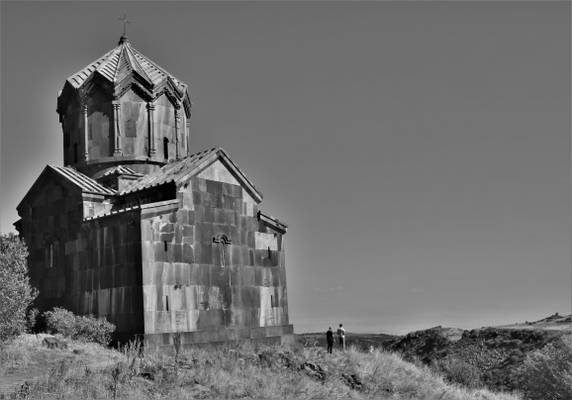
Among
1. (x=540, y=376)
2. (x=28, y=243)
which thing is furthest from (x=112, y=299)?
(x=540, y=376)

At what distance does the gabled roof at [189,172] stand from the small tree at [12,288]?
3.97m

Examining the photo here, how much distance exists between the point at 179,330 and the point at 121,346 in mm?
1591

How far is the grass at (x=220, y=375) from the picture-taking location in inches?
525

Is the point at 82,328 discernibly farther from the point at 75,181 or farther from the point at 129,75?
the point at 129,75

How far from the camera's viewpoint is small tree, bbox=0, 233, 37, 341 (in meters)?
18.2

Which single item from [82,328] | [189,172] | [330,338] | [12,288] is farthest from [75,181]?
[330,338]

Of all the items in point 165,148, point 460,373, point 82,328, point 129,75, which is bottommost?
point 460,373

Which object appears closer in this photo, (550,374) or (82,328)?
(82,328)

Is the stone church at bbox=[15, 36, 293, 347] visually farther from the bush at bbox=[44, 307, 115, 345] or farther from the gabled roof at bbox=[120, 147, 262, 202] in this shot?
the bush at bbox=[44, 307, 115, 345]

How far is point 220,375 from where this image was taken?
1503 centimetres

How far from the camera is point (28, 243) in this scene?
23.7 meters

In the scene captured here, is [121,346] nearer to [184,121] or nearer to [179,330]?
[179,330]

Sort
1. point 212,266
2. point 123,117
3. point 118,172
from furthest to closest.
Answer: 1. point 123,117
2. point 118,172
3. point 212,266

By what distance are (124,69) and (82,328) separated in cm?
938
